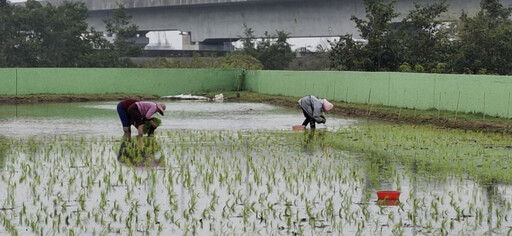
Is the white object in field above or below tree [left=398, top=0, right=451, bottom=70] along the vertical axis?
below

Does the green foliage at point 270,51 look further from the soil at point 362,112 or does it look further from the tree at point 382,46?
the tree at point 382,46

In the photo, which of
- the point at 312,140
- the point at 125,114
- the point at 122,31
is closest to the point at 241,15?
the point at 122,31

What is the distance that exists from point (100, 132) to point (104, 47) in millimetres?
35167

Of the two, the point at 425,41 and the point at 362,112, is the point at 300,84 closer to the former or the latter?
the point at 425,41

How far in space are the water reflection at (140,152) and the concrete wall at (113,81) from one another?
21.7 metres

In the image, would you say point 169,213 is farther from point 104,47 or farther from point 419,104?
point 104,47

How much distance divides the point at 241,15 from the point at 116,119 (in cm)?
2916

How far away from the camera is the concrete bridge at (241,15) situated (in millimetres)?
50188

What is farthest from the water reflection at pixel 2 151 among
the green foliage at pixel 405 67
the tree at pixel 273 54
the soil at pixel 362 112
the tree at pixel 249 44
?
the tree at pixel 273 54

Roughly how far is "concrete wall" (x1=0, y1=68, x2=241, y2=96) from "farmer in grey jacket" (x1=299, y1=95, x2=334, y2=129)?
2033 cm

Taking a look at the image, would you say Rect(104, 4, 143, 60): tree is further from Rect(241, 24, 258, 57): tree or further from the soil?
the soil

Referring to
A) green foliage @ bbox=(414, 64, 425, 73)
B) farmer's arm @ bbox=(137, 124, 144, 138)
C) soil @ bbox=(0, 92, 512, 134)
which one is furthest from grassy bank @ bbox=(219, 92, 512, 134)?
farmer's arm @ bbox=(137, 124, 144, 138)

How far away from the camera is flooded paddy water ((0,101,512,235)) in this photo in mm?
10891

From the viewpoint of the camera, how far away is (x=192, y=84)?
46.1m
